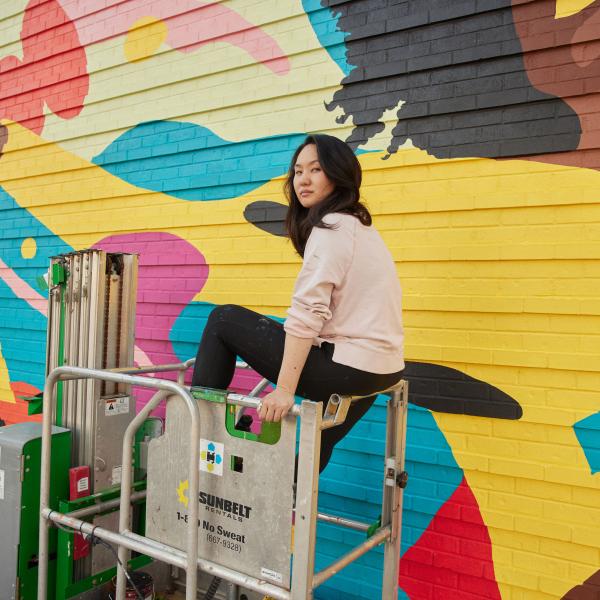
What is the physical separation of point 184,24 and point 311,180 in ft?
8.07

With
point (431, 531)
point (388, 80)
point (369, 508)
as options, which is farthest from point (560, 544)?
point (388, 80)

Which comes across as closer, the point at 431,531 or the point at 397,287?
the point at 397,287

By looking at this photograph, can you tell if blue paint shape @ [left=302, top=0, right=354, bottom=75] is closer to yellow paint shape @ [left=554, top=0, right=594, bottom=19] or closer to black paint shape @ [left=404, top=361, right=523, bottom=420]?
yellow paint shape @ [left=554, top=0, right=594, bottom=19]

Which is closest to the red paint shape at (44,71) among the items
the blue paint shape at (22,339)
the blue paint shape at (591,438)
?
the blue paint shape at (22,339)

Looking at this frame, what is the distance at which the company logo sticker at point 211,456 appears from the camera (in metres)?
2.04

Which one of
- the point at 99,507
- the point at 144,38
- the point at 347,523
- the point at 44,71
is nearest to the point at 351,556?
the point at 347,523

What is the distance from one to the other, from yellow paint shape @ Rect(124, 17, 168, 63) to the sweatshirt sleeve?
9.43ft

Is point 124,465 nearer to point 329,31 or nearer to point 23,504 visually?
point 23,504

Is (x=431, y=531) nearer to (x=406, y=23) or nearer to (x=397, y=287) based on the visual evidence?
(x=397, y=287)

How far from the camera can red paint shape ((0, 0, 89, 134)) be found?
4.74 meters

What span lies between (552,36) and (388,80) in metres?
0.83

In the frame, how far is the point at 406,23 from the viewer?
3119 millimetres

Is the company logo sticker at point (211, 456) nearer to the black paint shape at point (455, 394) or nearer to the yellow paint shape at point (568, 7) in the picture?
the black paint shape at point (455, 394)

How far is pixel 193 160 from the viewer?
3.99 m
